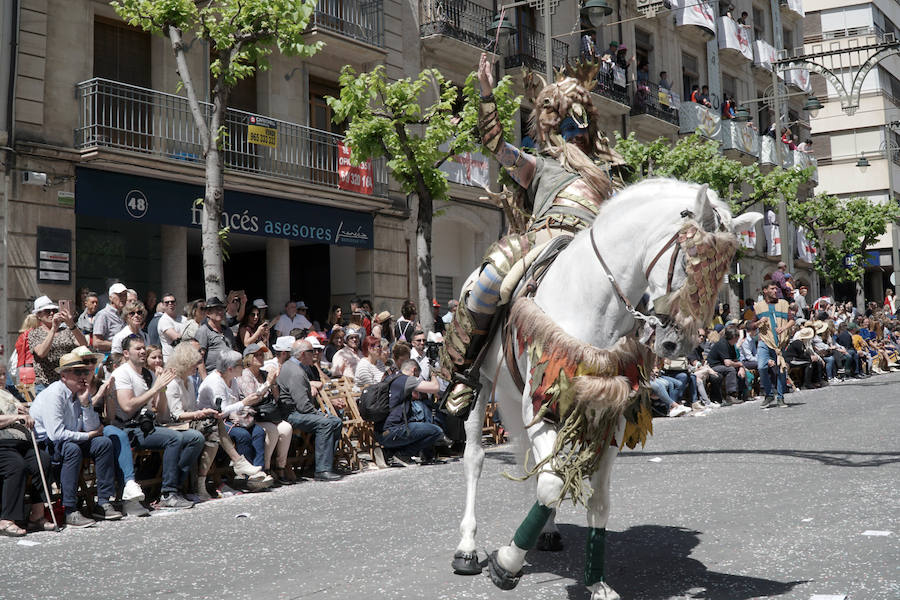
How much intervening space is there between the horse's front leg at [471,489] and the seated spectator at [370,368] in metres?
6.50

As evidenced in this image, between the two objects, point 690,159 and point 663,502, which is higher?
point 690,159

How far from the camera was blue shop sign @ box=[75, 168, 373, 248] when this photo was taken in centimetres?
1552

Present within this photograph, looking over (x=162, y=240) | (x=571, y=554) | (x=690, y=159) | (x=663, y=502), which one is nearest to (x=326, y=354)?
(x=162, y=240)

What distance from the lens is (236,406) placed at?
962cm

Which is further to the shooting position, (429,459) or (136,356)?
(429,459)

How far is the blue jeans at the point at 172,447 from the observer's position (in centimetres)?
865

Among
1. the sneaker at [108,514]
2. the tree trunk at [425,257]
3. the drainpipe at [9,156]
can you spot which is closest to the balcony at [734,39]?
the tree trunk at [425,257]

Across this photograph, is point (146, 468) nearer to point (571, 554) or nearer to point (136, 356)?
point (136, 356)

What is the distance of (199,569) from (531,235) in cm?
296

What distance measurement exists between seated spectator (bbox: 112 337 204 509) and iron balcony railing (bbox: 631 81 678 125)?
2292cm

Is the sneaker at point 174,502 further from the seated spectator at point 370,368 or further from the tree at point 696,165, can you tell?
the tree at point 696,165

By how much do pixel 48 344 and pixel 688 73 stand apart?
29623 millimetres

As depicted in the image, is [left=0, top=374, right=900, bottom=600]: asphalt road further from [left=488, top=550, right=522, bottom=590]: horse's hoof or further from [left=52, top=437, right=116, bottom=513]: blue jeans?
[left=52, top=437, right=116, bottom=513]: blue jeans

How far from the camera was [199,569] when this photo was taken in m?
Result: 5.75
